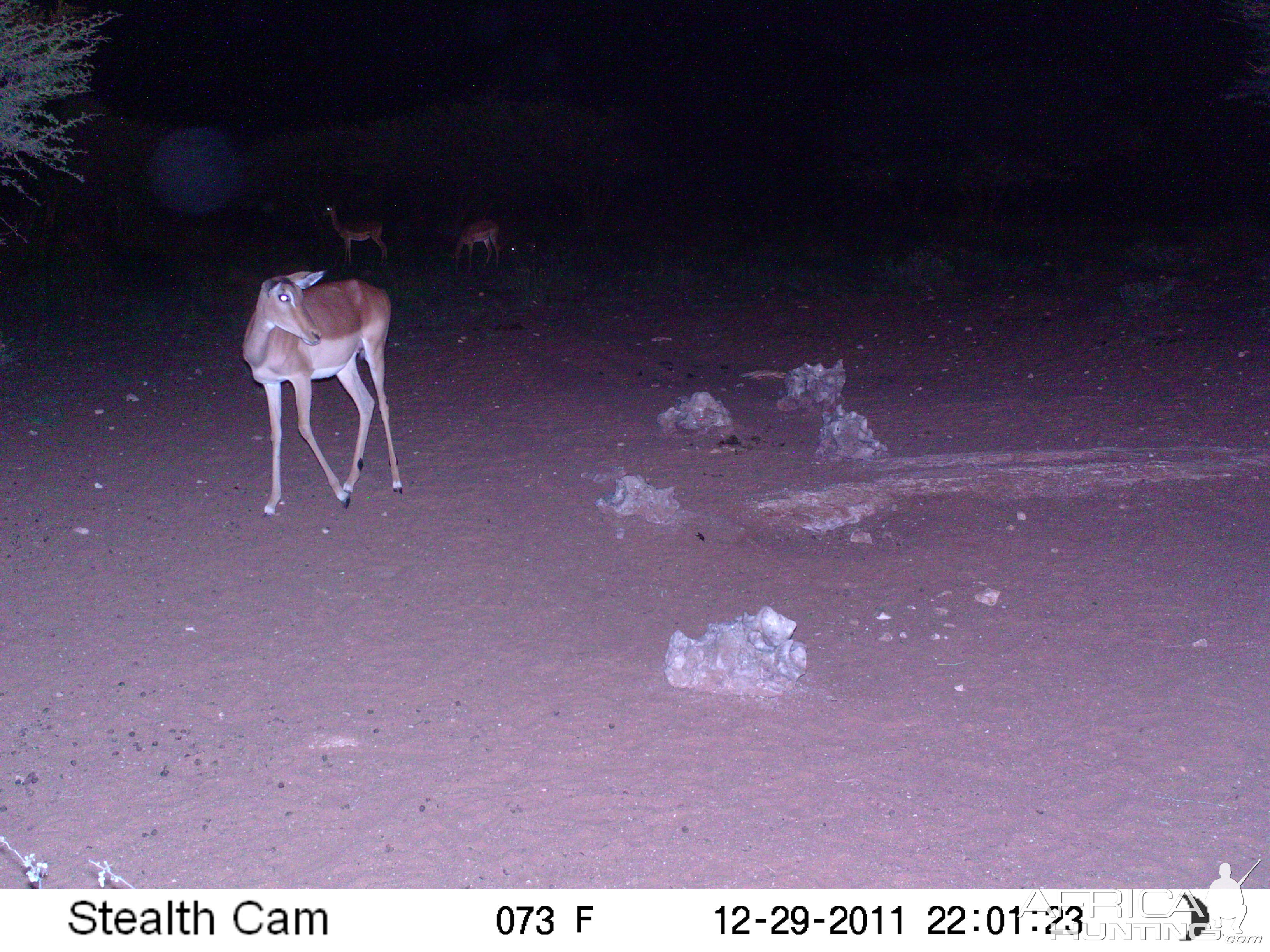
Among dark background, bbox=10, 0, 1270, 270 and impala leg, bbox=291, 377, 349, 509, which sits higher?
dark background, bbox=10, 0, 1270, 270

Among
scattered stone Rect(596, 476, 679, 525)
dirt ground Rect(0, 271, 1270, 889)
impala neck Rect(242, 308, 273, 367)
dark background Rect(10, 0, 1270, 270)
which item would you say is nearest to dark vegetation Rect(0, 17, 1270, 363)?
dark background Rect(10, 0, 1270, 270)

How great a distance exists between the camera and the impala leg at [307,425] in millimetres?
6789

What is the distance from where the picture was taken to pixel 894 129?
2303cm

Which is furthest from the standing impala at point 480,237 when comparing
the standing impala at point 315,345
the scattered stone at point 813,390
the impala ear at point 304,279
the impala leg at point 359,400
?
the impala ear at point 304,279

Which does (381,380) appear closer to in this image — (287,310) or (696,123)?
(287,310)

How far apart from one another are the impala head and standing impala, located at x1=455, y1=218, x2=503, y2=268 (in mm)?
11479

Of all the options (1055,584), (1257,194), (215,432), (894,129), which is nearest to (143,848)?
(1055,584)

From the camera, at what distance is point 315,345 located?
262 inches

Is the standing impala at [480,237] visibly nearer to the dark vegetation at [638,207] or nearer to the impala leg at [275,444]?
the dark vegetation at [638,207]

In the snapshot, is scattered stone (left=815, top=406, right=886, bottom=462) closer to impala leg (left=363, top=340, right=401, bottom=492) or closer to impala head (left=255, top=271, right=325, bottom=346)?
impala leg (left=363, top=340, right=401, bottom=492)

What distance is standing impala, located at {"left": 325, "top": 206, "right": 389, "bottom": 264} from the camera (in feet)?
62.8

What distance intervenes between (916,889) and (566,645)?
209 centimetres

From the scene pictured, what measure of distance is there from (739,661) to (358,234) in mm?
16624

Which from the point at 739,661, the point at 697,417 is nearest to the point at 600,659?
the point at 739,661
